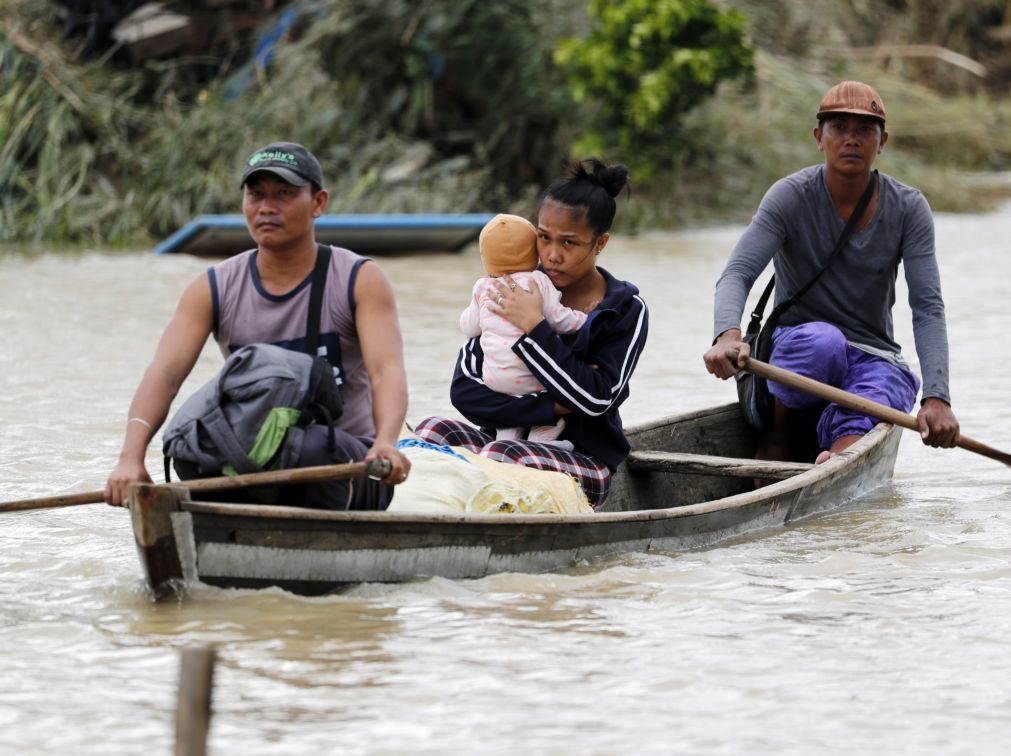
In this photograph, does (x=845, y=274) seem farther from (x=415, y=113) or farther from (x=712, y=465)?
(x=415, y=113)

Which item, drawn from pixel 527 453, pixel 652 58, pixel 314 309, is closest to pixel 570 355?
pixel 527 453

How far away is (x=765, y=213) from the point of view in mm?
5121

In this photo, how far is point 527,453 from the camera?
4262mm

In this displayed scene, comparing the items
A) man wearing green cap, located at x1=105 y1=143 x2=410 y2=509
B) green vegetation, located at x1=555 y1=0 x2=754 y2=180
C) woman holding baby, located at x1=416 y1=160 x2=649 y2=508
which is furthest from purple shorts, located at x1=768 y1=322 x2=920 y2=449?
green vegetation, located at x1=555 y1=0 x2=754 y2=180

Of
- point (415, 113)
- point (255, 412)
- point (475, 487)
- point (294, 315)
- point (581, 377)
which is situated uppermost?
point (415, 113)

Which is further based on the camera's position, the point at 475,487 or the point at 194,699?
the point at 475,487

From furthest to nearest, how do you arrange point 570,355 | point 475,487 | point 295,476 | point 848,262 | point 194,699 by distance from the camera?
point 848,262 < point 570,355 < point 475,487 < point 295,476 < point 194,699

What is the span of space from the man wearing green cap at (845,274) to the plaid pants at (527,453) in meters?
0.69

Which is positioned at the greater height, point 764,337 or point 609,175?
point 609,175

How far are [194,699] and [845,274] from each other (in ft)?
11.5

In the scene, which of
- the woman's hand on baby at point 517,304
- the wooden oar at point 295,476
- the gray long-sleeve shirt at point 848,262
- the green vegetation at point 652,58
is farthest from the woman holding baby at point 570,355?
the green vegetation at point 652,58

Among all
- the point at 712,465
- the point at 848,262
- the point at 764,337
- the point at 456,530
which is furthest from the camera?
the point at 764,337

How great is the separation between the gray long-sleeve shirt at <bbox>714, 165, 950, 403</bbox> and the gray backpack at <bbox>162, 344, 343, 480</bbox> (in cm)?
173

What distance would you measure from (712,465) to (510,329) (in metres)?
1.04
